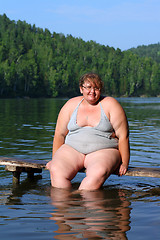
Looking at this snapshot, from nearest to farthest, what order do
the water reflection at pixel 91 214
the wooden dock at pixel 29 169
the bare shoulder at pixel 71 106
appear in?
the water reflection at pixel 91 214 → the bare shoulder at pixel 71 106 → the wooden dock at pixel 29 169

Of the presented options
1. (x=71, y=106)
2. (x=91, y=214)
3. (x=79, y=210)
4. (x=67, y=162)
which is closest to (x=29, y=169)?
(x=67, y=162)

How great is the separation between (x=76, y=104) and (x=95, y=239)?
2.17m

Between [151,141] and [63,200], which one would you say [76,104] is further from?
[151,141]

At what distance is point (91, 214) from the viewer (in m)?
4.32

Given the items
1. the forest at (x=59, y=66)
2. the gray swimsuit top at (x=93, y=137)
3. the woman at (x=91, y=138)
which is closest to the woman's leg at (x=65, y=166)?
the woman at (x=91, y=138)

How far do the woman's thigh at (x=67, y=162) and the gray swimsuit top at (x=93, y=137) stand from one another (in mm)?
83

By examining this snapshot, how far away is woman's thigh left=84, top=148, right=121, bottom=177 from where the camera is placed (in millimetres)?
4961

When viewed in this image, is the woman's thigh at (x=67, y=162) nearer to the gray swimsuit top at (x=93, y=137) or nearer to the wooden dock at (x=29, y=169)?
the gray swimsuit top at (x=93, y=137)

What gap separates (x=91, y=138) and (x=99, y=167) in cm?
41

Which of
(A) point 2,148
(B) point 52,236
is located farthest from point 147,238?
(A) point 2,148

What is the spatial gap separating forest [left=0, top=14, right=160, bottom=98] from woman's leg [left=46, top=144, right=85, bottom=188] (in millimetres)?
85672

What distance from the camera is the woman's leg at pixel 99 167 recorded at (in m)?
4.96

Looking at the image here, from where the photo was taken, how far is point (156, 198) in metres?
5.28

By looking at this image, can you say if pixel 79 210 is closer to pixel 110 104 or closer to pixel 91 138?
pixel 91 138
